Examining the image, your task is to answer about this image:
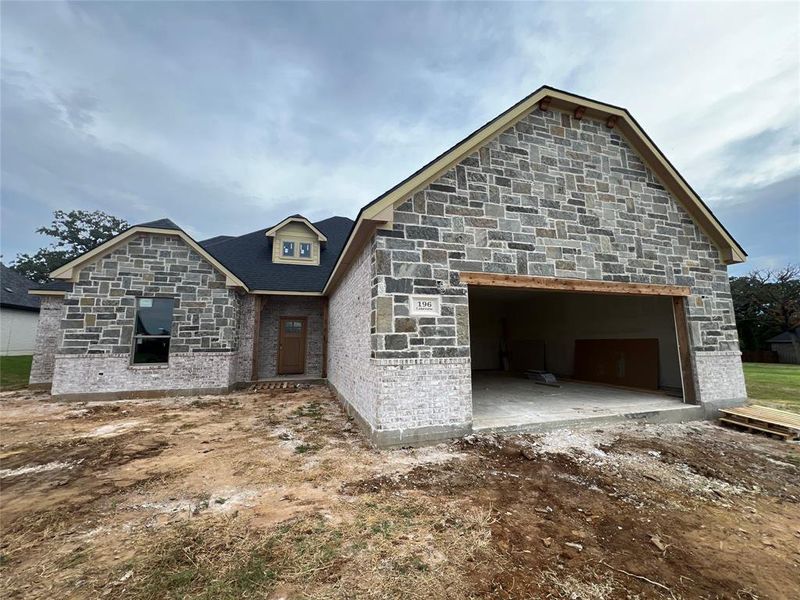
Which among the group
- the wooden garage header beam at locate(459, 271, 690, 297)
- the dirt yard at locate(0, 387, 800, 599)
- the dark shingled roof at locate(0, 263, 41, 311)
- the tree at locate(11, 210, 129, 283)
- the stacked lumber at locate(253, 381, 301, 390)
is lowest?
the dirt yard at locate(0, 387, 800, 599)

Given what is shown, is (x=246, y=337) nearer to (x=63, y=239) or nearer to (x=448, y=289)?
(x=448, y=289)

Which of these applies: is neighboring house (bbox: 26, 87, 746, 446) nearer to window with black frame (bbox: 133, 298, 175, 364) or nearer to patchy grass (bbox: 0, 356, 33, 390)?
window with black frame (bbox: 133, 298, 175, 364)

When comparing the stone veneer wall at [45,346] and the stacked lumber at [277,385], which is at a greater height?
the stone veneer wall at [45,346]

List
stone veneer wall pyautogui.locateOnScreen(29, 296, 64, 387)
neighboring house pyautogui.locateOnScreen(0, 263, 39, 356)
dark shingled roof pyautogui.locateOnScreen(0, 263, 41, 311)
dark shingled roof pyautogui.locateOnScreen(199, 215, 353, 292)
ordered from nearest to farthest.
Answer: stone veneer wall pyautogui.locateOnScreen(29, 296, 64, 387) → dark shingled roof pyautogui.locateOnScreen(199, 215, 353, 292) → neighboring house pyautogui.locateOnScreen(0, 263, 39, 356) → dark shingled roof pyautogui.locateOnScreen(0, 263, 41, 311)

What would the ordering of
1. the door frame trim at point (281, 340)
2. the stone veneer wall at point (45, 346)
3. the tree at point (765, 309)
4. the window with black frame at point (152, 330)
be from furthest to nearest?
the tree at point (765, 309), the door frame trim at point (281, 340), the stone veneer wall at point (45, 346), the window with black frame at point (152, 330)

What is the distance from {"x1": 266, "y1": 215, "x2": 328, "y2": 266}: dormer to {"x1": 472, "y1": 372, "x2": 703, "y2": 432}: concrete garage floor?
9527 mm

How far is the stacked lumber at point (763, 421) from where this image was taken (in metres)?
5.82

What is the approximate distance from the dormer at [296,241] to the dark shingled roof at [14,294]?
1618 cm

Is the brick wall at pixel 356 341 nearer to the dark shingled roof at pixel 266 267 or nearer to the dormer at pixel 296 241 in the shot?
the dark shingled roof at pixel 266 267

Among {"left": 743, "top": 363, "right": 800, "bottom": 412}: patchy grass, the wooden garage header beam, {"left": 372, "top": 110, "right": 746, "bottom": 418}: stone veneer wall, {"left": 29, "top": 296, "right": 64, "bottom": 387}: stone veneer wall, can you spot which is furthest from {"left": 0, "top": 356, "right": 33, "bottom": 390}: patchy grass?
{"left": 743, "top": 363, "right": 800, "bottom": 412}: patchy grass

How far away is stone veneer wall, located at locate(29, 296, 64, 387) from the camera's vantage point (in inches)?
436

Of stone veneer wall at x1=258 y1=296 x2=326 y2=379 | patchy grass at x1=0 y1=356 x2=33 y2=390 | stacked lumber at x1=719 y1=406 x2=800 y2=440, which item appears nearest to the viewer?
stacked lumber at x1=719 y1=406 x2=800 y2=440

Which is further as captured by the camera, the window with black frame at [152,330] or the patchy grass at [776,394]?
the window with black frame at [152,330]

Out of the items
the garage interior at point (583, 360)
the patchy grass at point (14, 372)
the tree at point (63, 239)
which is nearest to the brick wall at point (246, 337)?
the patchy grass at point (14, 372)
